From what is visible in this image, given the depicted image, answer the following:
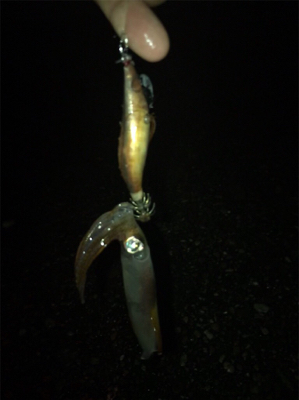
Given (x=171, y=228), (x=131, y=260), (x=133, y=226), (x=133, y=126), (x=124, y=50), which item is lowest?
(x=171, y=228)

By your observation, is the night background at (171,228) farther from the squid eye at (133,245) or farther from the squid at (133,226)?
the squid eye at (133,245)

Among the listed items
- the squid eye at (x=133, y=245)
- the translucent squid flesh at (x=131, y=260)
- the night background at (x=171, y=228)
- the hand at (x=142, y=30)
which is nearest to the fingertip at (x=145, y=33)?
the hand at (x=142, y=30)

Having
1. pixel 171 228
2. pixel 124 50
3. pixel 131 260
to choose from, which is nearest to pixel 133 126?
pixel 124 50

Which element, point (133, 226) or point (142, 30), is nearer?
point (142, 30)

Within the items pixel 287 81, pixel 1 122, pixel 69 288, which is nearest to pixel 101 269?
pixel 69 288

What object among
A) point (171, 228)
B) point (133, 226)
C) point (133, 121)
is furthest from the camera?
point (171, 228)

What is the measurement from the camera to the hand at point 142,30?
1121 mm

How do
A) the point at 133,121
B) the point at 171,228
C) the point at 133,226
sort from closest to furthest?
the point at 133,121 < the point at 133,226 < the point at 171,228

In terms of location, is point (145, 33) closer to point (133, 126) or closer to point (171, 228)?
point (133, 126)

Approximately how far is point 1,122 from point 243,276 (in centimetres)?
456

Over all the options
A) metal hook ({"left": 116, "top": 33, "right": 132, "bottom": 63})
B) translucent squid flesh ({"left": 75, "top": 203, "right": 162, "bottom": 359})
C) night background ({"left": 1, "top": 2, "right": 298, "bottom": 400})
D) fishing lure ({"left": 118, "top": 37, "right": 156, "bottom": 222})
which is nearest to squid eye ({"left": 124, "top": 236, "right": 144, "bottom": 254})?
translucent squid flesh ({"left": 75, "top": 203, "right": 162, "bottom": 359})

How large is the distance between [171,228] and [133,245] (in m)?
1.92

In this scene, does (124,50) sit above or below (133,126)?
above

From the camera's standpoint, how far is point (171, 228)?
3.25 meters
